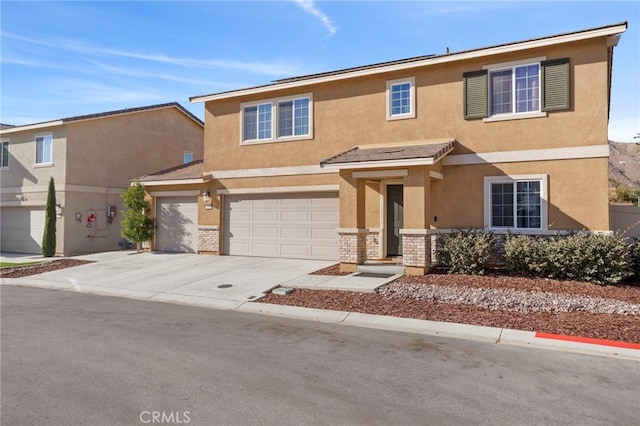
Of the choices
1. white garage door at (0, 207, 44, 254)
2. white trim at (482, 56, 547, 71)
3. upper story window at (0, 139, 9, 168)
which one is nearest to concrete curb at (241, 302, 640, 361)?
white trim at (482, 56, 547, 71)

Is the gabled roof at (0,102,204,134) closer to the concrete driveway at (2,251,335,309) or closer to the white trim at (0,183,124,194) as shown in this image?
the white trim at (0,183,124,194)

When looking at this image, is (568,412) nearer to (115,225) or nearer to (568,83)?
(568,83)

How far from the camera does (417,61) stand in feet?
45.2

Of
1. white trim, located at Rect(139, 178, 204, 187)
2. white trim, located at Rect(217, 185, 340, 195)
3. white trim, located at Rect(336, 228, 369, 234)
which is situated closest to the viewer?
white trim, located at Rect(336, 228, 369, 234)

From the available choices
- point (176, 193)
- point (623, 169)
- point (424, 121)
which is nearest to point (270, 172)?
point (176, 193)

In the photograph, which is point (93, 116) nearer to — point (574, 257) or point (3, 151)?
point (3, 151)

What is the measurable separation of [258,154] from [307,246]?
4.06m

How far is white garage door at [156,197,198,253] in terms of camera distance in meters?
18.6

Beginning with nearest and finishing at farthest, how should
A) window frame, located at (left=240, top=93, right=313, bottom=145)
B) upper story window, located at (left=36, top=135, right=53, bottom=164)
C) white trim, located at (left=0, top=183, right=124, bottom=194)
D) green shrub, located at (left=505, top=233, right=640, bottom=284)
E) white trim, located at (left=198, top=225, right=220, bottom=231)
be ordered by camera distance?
1. green shrub, located at (left=505, top=233, right=640, bottom=284)
2. window frame, located at (left=240, top=93, right=313, bottom=145)
3. white trim, located at (left=198, top=225, right=220, bottom=231)
4. white trim, located at (left=0, top=183, right=124, bottom=194)
5. upper story window, located at (left=36, top=135, right=53, bottom=164)

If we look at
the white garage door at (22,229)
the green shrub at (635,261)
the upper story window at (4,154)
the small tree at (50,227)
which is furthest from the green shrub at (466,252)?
the upper story window at (4,154)

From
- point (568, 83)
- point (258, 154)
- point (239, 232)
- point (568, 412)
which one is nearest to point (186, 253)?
point (239, 232)

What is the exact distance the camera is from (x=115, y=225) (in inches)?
888

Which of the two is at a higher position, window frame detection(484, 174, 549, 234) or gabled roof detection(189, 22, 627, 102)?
gabled roof detection(189, 22, 627, 102)

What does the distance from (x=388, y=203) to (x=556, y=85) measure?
5.83m
